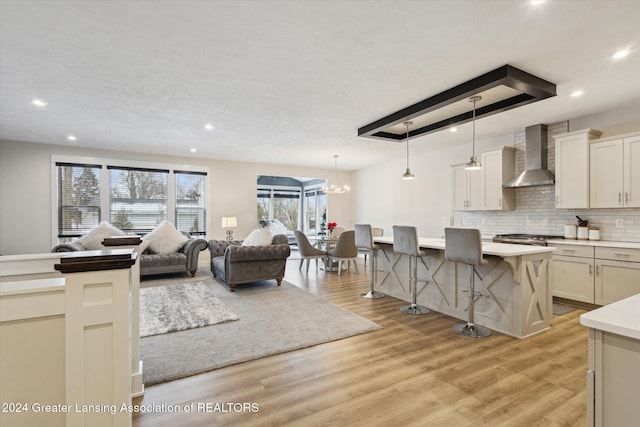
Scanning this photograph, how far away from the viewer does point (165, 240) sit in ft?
20.4

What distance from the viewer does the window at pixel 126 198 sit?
637cm

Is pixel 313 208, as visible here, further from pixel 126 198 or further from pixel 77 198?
pixel 77 198

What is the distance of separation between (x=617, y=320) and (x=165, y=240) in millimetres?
6670

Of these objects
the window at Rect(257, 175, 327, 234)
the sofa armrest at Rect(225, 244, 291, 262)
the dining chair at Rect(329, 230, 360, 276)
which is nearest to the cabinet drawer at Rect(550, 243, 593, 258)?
the dining chair at Rect(329, 230, 360, 276)

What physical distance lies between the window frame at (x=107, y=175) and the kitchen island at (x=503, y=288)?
5.82 meters

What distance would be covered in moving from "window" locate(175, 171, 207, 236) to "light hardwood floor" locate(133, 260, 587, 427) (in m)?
5.71

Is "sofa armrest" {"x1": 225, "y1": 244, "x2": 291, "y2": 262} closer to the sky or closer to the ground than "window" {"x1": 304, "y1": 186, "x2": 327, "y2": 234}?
closer to the ground

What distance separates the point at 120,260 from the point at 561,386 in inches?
117

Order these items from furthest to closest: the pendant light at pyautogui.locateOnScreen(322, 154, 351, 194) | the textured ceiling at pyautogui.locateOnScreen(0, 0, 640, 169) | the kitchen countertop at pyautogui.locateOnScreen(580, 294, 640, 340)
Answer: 1. the pendant light at pyautogui.locateOnScreen(322, 154, 351, 194)
2. the textured ceiling at pyautogui.locateOnScreen(0, 0, 640, 169)
3. the kitchen countertop at pyautogui.locateOnScreen(580, 294, 640, 340)

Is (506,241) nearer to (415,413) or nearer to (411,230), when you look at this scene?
(411,230)

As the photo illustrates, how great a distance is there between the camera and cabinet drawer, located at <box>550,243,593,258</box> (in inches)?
156

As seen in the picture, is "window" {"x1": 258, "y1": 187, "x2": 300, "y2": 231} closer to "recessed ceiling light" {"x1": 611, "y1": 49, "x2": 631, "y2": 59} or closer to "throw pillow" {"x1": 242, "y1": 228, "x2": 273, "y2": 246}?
"throw pillow" {"x1": 242, "y1": 228, "x2": 273, "y2": 246}

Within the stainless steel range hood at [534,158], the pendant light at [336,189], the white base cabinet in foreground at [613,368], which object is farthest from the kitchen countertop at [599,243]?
the pendant light at [336,189]

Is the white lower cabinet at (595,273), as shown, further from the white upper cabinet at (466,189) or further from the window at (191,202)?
the window at (191,202)
